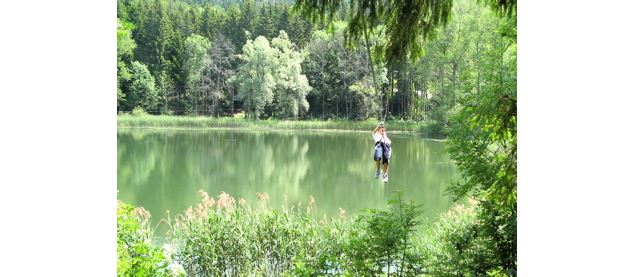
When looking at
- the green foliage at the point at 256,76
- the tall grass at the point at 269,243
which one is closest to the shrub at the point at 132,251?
the tall grass at the point at 269,243

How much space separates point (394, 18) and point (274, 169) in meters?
3.48

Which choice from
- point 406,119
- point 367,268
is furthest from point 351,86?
point 367,268

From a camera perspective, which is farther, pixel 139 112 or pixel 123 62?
pixel 139 112

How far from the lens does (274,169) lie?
621 centimetres

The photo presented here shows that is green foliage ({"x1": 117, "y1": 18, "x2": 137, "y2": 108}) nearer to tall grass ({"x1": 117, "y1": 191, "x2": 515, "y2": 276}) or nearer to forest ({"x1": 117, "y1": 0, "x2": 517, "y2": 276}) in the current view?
forest ({"x1": 117, "y1": 0, "x2": 517, "y2": 276})

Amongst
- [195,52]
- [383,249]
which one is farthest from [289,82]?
[383,249]

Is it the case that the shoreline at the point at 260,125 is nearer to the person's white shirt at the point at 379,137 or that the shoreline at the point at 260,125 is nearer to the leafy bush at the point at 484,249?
the leafy bush at the point at 484,249

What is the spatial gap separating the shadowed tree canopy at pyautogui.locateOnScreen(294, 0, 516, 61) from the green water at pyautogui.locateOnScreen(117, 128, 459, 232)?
5.53ft

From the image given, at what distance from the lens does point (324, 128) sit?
4.75 m

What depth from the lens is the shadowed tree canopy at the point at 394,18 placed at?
288cm

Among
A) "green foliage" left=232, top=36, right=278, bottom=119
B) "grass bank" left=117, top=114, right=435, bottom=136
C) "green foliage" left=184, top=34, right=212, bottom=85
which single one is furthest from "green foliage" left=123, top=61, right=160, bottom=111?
"green foliage" left=232, top=36, right=278, bottom=119

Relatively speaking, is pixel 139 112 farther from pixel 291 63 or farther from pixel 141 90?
pixel 291 63

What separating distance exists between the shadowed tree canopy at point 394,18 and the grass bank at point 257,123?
47.6 inches
